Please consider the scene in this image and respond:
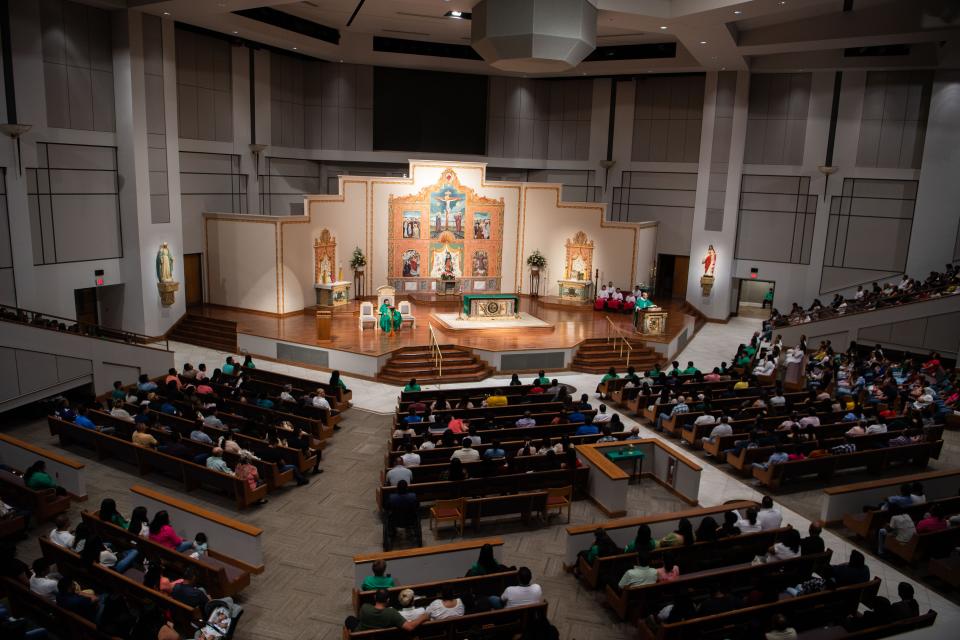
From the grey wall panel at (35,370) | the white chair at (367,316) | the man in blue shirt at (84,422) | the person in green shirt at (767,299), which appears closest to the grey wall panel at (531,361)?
the white chair at (367,316)

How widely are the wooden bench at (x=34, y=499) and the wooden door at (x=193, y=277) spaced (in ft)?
39.0

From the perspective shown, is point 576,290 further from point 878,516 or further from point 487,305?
point 878,516

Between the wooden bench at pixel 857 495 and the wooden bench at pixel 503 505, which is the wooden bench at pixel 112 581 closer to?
the wooden bench at pixel 503 505

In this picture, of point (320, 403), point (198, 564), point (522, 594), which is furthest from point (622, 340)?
point (198, 564)

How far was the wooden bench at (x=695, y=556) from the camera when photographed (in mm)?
7484

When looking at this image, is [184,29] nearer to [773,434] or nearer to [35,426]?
[35,426]

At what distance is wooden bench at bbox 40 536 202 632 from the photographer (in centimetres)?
624

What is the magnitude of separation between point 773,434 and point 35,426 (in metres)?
13.1

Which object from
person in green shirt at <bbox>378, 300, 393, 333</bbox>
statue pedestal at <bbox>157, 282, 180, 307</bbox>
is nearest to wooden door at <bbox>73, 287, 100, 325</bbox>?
statue pedestal at <bbox>157, 282, 180, 307</bbox>

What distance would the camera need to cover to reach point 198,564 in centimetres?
710

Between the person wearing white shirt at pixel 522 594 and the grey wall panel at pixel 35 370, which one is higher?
the grey wall panel at pixel 35 370

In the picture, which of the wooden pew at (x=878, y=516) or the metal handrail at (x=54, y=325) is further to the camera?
the metal handrail at (x=54, y=325)

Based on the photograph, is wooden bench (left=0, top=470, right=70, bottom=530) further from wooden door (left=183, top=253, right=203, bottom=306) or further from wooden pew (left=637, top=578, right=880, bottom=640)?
wooden door (left=183, top=253, right=203, bottom=306)

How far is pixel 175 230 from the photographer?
1828 centimetres
